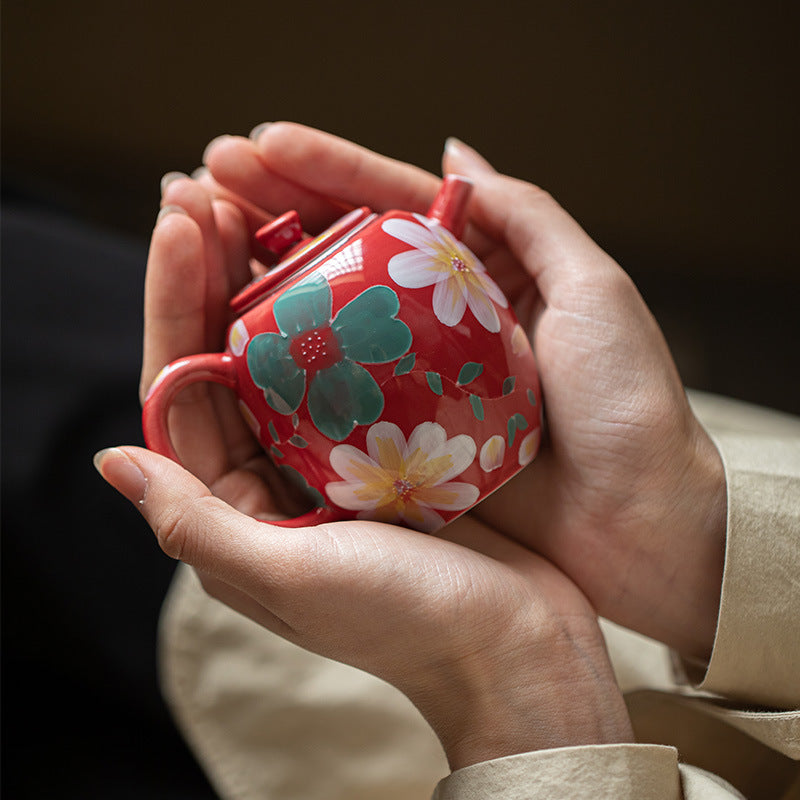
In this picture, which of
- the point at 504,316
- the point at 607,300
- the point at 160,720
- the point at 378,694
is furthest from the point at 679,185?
the point at 160,720

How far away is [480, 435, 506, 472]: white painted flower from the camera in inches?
25.9

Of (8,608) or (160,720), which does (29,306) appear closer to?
(8,608)

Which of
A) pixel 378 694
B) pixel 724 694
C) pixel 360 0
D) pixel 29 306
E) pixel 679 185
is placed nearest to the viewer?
pixel 724 694

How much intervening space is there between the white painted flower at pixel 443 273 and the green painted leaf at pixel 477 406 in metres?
0.06

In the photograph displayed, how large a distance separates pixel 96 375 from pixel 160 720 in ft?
1.42

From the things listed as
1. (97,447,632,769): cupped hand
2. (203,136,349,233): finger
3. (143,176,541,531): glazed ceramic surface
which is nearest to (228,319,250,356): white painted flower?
(143,176,541,531): glazed ceramic surface

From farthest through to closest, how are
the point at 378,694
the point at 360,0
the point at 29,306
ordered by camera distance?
the point at 360,0
the point at 29,306
the point at 378,694

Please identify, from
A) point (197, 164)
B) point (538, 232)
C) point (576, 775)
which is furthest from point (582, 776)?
point (197, 164)

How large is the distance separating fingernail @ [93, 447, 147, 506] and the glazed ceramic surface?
0.14 ft

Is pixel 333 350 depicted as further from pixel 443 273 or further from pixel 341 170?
pixel 341 170

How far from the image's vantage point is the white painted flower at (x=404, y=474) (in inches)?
24.9

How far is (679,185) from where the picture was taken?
62.5 inches

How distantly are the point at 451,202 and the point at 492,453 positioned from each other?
246 millimetres

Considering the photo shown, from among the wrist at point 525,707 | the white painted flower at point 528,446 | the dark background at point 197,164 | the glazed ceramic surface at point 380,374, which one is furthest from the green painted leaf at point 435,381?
the dark background at point 197,164
